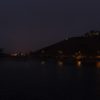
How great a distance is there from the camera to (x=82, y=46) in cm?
19838

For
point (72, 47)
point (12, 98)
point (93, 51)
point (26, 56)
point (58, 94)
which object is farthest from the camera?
point (72, 47)

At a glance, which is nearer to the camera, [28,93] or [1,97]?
[1,97]

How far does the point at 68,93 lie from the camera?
32.8m

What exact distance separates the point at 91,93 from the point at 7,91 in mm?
6448

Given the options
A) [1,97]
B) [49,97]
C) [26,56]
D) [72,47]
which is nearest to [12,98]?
[1,97]

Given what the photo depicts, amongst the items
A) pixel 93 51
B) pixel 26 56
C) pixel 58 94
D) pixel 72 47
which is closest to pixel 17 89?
pixel 58 94

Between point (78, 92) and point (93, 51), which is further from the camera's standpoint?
point (93, 51)

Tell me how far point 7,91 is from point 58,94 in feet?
13.5

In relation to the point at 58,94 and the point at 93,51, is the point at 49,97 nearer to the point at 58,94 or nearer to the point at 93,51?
the point at 58,94

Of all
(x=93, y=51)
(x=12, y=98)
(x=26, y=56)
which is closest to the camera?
(x=12, y=98)

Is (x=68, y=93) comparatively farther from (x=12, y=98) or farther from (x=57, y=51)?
(x=57, y=51)

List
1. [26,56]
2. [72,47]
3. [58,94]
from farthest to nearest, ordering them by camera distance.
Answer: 1. [72,47]
2. [26,56]
3. [58,94]

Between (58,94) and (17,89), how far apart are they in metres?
4.57

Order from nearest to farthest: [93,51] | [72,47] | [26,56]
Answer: [26,56]
[93,51]
[72,47]
